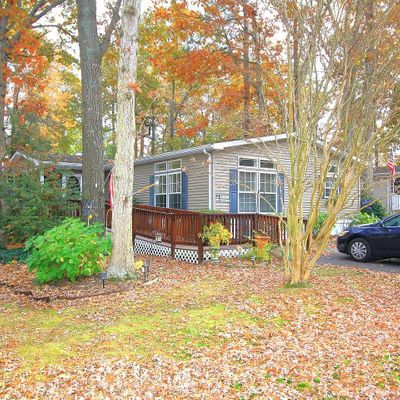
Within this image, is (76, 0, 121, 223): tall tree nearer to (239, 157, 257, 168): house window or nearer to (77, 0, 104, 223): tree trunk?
(77, 0, 104, 223): tree trunk

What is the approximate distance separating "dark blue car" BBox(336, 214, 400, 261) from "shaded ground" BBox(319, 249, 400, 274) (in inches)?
9.0

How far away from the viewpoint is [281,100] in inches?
271

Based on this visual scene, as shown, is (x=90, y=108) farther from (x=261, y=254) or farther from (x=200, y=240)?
(x=261, y=254)

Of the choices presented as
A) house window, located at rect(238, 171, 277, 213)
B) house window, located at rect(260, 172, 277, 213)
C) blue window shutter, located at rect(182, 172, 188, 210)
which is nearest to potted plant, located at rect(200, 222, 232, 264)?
house window, located at rect(238, 171, 277, 213)

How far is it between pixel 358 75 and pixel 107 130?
28.6 meters

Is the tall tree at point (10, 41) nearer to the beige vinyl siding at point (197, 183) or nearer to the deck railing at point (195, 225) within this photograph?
the deck railing at point (195, 225)

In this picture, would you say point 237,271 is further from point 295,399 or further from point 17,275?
point 295,399

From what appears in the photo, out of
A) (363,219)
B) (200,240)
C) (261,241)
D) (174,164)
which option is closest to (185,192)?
Result: (174,164)

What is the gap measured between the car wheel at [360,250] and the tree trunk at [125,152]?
6.03 metres

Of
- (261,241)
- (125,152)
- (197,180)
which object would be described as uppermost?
(125,152)

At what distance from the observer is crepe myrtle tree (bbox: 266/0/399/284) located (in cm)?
625

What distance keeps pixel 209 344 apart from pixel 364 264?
23.1 feet

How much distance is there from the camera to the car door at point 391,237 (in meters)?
9.71

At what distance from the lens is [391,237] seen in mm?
9781
